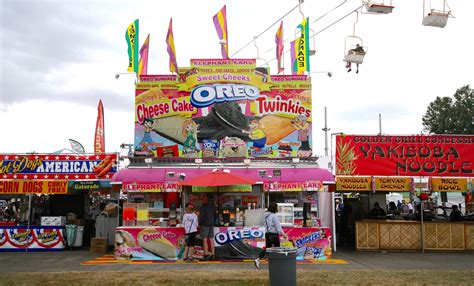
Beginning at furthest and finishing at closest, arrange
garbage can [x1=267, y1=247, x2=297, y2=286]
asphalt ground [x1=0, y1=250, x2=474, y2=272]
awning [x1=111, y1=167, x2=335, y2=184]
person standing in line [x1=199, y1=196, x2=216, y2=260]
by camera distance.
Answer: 1. awning [x1=111, y1=167, x2=335, y2=184]
2. person standing in line [x1=199, y1=196, x2=216, y2=260]
3. asphalt ground [x1=0, y1=250, x2=474, y2=272]
4. garbage can [x1=267, y1=247, x2=297, y2=286]

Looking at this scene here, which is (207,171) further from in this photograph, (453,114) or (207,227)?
(453,114)

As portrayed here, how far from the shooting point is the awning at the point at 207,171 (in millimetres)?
16828

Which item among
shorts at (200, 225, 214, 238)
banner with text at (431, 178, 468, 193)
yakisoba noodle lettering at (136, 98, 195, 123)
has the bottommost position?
shorts at (200, 225, 214, 238)

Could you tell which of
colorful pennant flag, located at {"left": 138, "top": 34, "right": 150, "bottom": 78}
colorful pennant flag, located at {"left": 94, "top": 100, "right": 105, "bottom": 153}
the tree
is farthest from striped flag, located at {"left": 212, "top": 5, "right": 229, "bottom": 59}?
the tree

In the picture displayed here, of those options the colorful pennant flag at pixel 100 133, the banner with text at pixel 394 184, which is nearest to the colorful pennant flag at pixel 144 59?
the colorful pennant flag at pixel 100 133

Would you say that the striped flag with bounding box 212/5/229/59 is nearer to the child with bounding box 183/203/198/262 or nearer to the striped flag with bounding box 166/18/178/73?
the striped flag with bounding box 166/18/178/73

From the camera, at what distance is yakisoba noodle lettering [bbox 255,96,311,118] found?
734 inches

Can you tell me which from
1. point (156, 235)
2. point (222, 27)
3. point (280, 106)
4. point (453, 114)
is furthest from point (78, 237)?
point (453, 114)

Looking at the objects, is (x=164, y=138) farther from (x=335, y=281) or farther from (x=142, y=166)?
(x=335, y=281)

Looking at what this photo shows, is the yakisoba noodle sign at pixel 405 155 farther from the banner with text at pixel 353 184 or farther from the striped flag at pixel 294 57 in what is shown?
the striped flag at pixel 294 57

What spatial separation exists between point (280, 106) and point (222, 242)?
19.5 ft

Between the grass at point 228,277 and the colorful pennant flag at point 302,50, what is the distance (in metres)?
9.35

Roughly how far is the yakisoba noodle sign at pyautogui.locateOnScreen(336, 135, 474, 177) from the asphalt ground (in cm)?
311

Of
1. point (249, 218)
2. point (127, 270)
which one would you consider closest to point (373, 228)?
point (249, 218)
